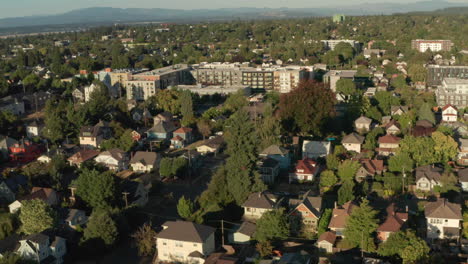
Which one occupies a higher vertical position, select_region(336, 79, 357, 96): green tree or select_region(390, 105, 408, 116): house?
select_region(336, 79, 357, 96): green tree

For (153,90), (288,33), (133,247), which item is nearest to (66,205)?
(133,247)

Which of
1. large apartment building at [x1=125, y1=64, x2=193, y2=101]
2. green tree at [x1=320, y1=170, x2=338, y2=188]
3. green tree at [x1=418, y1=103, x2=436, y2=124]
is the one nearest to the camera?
green tree at [x1=320, y1=170, x2=338, y2=188]

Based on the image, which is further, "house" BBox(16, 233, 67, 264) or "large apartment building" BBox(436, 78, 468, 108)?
"large apartment building" BBox(436, 78, 468, 108)

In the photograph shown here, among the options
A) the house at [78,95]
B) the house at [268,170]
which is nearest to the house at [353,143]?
the house at [268,170]

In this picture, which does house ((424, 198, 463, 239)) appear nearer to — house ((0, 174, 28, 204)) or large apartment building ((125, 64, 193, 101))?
house ((0, 174, 28, 204))

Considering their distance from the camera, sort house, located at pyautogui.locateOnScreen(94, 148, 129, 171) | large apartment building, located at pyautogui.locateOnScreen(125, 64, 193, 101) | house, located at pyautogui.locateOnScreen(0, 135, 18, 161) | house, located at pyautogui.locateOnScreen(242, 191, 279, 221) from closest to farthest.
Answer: house, located at pyautogui.locateOnScreen(242, 191, 279, 221) → house, located at pyautogui.locateOnScreen(94, 148, 129, 171) → house, located at pyautogui.locateOnScreen(0, 135, 18, 161) → large apartment building, located at pyautogui.locateOnScreen(125, 64, 193, 101)

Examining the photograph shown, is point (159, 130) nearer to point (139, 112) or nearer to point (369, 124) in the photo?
point (139, 112)

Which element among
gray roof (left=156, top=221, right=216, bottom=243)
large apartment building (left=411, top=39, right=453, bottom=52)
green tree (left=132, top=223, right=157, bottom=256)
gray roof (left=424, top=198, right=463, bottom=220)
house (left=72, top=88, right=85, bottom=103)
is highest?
large apartment building (left=411, top=39, right=453, bottom=52)

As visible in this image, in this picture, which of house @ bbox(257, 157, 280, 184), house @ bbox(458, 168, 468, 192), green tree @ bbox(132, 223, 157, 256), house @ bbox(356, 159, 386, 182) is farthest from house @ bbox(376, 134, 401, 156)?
green tree @ bbox(132, 223, 157, 256)
